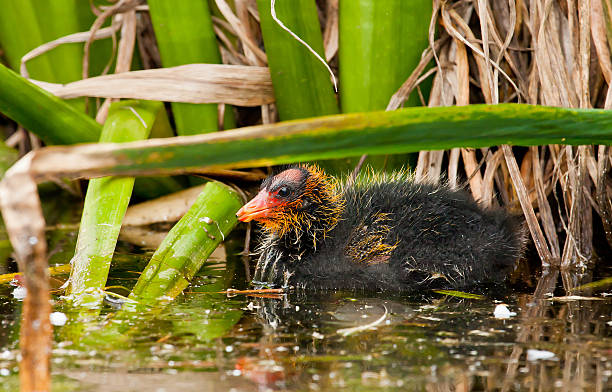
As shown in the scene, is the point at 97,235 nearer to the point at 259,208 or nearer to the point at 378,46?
the point at 259,208

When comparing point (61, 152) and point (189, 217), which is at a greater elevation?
point (61, 152)

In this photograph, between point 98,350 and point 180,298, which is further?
point 180,298

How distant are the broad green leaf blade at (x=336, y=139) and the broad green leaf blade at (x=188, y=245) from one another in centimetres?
120

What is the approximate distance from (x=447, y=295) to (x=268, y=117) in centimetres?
171

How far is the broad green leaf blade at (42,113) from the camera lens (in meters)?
3.68

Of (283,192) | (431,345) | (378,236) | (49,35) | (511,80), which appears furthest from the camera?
(49,35)

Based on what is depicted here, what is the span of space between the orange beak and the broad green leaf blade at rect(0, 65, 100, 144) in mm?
1172

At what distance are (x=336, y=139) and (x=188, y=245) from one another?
1.44 meters

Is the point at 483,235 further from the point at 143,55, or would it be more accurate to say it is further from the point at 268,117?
the point at 143,55

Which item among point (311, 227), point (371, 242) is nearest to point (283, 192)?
point (311, 227)

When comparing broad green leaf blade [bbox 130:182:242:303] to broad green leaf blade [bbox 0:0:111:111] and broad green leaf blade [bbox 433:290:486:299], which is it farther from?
broad green leaf blade [bbox 0:0:111:111]

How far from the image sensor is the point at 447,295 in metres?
3.42

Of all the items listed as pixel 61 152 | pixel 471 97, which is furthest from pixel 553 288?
pixel 61 152

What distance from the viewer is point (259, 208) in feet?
12.0
